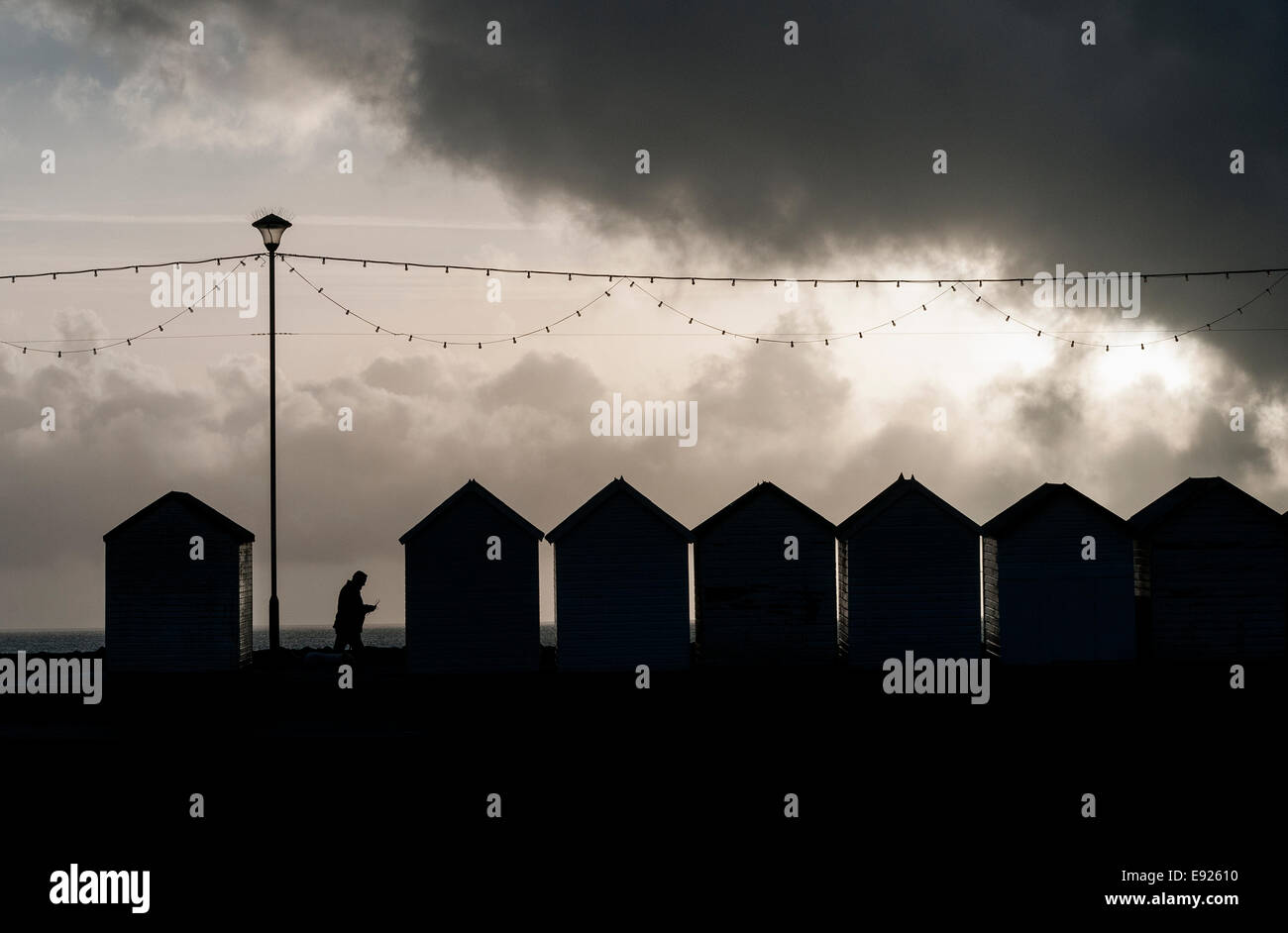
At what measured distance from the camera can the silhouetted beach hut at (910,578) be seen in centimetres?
3188

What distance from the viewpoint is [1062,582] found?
3228cm

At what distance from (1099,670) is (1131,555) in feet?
9.47

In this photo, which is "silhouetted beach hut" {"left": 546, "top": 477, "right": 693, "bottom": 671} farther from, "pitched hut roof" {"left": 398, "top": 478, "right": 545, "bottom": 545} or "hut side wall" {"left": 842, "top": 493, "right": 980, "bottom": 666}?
"hut side wall" {"left": 842, "top": 493, "right": 980, "bottom": 666}

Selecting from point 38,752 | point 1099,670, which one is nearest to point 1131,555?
point 1099,670

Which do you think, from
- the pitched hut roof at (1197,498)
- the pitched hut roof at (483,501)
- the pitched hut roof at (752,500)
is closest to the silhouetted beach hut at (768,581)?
the pitched hut roof at (752,500)

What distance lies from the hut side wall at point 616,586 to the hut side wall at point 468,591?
31.4 inches

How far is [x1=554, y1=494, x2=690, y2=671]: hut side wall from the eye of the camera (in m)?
31.4

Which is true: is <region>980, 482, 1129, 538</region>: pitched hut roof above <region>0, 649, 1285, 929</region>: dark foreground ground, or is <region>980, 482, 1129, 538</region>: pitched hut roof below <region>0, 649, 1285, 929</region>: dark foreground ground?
above

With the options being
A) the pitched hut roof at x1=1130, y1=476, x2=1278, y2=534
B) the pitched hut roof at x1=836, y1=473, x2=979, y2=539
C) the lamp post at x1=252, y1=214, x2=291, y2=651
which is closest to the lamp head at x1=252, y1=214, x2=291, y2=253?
the lamp post at x1=252, y1=214, x2=291, y2=651

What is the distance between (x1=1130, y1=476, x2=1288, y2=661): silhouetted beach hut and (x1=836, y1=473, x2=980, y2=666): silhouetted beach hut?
4817mm

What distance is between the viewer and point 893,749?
24344 mm

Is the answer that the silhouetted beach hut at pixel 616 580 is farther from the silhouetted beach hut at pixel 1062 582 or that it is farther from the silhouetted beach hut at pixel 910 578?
the silhouetted beach hut at pixel 1062 582

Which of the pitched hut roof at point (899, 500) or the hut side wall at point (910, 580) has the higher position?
the pitched hut roof at point (899, 500)
